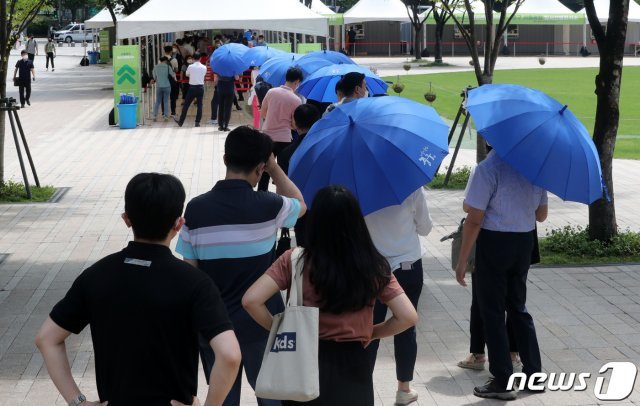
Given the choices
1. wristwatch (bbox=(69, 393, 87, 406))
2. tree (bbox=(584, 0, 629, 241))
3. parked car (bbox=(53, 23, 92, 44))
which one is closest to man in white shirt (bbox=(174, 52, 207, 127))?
tree (bbox=(584, 0, 629, 241))

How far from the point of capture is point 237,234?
479 cm

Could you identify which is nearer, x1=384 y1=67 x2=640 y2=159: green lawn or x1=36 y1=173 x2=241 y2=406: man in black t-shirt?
x1=36 y1=173 x2=241 y2=406: man in black t-shirt

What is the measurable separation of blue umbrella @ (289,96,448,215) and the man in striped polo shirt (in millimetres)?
878

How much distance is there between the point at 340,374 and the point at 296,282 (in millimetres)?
403

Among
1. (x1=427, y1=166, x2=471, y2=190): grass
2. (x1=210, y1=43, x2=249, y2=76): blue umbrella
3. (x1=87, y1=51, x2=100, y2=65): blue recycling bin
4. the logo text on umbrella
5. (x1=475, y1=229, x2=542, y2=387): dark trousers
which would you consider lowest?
(x1=427, y1=166, x2=471, y2=190): grass

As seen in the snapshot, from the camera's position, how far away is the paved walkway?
6.82 metres

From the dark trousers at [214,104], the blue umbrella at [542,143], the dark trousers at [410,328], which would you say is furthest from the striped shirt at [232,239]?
the dark trousers at [214,104]

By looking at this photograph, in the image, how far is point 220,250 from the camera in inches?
188

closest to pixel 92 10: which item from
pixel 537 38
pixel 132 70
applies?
pixel 537 38

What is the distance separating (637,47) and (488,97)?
196 feet

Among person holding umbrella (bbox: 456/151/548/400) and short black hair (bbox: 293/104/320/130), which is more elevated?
short black hair (bbox: 293/104/320/130)

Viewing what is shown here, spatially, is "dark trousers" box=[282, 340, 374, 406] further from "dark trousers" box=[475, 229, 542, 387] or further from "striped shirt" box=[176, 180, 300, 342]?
"dark trousers" box=[475, 229, 542, 387]

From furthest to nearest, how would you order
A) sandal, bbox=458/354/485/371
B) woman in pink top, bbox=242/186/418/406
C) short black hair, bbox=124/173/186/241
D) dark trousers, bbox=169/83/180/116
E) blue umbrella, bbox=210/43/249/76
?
1. dark trousers, bbox=169/83/180/116
2. blue umbrella, bbox=210/43/249/76
3. sandal, bbox=458/354/485/371
4. woman in pink top, bbox=242/186/418/406
5. short black hair, bbox=124/173/186/241

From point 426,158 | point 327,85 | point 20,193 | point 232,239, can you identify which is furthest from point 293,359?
point 20,193
